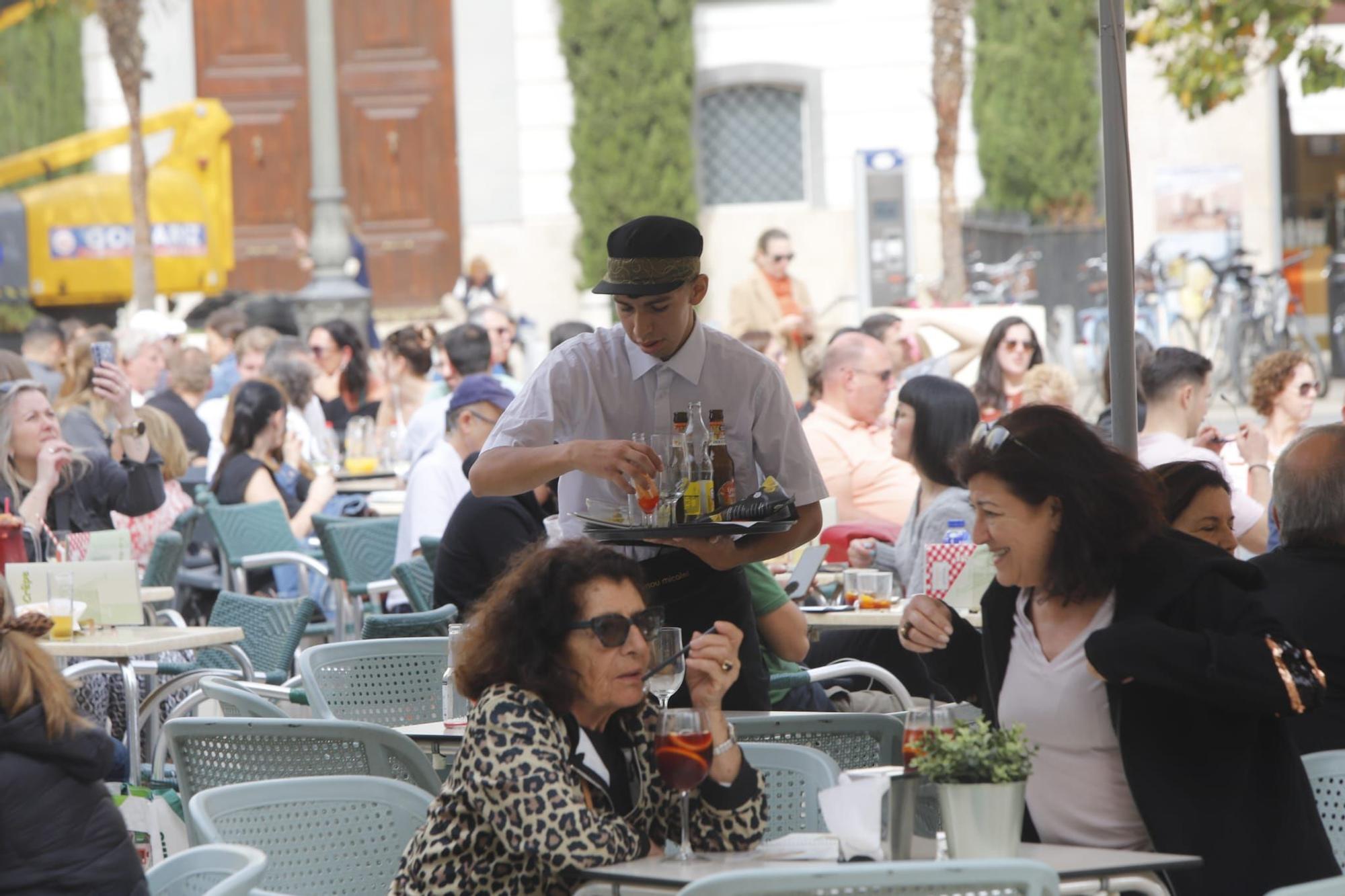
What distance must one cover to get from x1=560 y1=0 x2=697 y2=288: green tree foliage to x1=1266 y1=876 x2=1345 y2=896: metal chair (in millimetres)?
20232

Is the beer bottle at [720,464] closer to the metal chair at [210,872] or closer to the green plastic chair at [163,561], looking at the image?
the metal chair at [210,872]

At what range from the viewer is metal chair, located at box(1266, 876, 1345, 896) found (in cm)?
288

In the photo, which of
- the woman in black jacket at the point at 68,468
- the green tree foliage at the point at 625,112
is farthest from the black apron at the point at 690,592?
the green tree foliage at the point at 625,112

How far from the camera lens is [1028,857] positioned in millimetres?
3258

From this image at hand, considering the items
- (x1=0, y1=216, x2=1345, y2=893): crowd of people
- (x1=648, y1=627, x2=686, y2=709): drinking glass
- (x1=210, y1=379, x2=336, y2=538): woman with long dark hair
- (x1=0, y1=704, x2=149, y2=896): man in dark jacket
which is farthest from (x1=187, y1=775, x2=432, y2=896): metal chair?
(x1=210, y1=379, x2=336, y2=538): woman with long dark hair

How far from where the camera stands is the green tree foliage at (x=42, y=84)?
23.7 m

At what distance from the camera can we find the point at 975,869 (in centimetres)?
280

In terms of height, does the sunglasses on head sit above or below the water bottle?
above

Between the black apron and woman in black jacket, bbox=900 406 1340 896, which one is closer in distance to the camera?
woman in black jacket, bbox=900 406 1340 896

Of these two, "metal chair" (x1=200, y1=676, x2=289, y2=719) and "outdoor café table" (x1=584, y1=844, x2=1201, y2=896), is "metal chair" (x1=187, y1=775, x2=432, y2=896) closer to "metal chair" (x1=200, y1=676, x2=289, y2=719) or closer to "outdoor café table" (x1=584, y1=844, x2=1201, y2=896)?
"outdoor café table" (x1=584, y1=844, x2=1201, y2=896)

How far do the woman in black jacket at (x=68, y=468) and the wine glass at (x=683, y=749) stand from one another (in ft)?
15.3

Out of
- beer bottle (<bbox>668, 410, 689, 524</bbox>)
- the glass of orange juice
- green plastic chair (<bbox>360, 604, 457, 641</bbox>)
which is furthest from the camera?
the glass of orange juice

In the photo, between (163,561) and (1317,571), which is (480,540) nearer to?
(1317,571)

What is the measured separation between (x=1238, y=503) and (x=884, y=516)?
1842 millimetres
